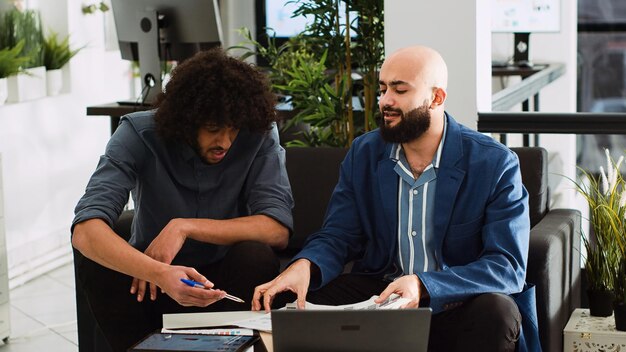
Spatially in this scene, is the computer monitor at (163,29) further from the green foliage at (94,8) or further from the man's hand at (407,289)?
the man's hand at (407,289)

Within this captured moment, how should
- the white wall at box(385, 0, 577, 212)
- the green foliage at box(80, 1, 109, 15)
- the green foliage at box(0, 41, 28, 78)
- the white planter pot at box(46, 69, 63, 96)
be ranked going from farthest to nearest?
the green foliage at box(80, 1, 109, 15) → the white planter pot at box(46, 69, 63, 96) → the green foliage at box(0, 41, 28, 78) → the white wall at box(385, 0, 577, 212)

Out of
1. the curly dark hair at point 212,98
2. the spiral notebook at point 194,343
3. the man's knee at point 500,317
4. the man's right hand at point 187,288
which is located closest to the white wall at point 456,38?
the curly dark hair at point 212,98

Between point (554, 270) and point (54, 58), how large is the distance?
137 inches

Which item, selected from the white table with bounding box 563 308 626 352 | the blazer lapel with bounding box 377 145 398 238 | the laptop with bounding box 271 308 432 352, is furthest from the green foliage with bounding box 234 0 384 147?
the laptop with bounding box 271 308 432 352

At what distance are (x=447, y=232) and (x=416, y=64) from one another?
18.1 inches

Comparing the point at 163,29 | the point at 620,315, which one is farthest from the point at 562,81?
the point at 620,315

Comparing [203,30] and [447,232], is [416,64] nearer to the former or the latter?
[447,232]

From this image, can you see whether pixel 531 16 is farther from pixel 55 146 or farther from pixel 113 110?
pixel 55 146

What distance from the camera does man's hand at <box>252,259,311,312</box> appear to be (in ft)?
7.88

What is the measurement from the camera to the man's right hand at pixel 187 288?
2369mm

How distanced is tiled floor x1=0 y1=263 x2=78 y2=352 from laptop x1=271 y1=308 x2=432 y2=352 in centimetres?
207

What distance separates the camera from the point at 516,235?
2594 millimetres

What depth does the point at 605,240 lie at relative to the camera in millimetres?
3164

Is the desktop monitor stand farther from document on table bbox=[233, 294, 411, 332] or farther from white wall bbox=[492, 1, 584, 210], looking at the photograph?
document on table bbox=[233, 294, 411, 332]
